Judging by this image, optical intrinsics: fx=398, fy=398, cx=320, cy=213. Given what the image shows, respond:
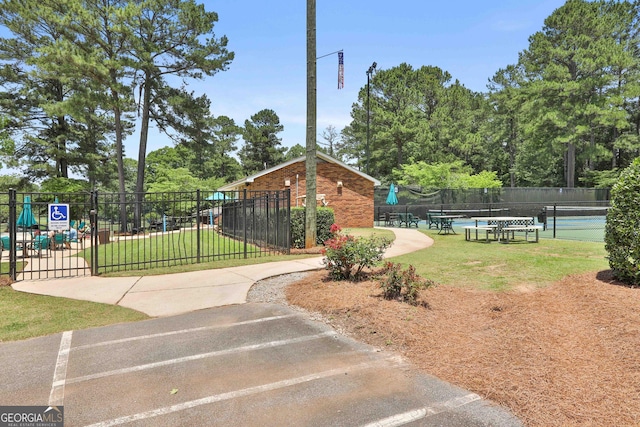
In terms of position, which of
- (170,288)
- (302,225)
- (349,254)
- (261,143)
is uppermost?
(261,143)

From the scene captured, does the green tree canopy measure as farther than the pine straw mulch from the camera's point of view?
Yes

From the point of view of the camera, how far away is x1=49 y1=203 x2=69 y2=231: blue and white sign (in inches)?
320

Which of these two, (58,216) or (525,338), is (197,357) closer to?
(525,338)

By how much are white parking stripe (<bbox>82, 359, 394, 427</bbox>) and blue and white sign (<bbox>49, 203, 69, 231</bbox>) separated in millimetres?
6521

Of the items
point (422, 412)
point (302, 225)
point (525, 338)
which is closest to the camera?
Answer: point (422, 412)

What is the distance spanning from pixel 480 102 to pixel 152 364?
55.4 m

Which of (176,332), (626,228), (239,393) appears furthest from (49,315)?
(626,228)

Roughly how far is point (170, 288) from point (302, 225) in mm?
5746

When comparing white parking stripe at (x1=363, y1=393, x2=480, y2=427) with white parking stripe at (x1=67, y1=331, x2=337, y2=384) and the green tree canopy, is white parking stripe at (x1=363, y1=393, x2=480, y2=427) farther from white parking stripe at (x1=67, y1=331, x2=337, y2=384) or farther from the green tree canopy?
the green tree canopy

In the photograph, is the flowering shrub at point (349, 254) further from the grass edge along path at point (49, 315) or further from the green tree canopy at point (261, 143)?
the green tree canopy at point (261, 143)

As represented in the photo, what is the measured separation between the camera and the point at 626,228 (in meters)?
5.87

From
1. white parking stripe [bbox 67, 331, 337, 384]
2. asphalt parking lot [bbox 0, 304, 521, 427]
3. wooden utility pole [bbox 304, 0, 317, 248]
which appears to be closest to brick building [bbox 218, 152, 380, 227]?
wooden utility pole [bbox 304, 0, 317, 248]

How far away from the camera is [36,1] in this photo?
2188cm

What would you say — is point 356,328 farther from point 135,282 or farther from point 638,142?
point 638,142
